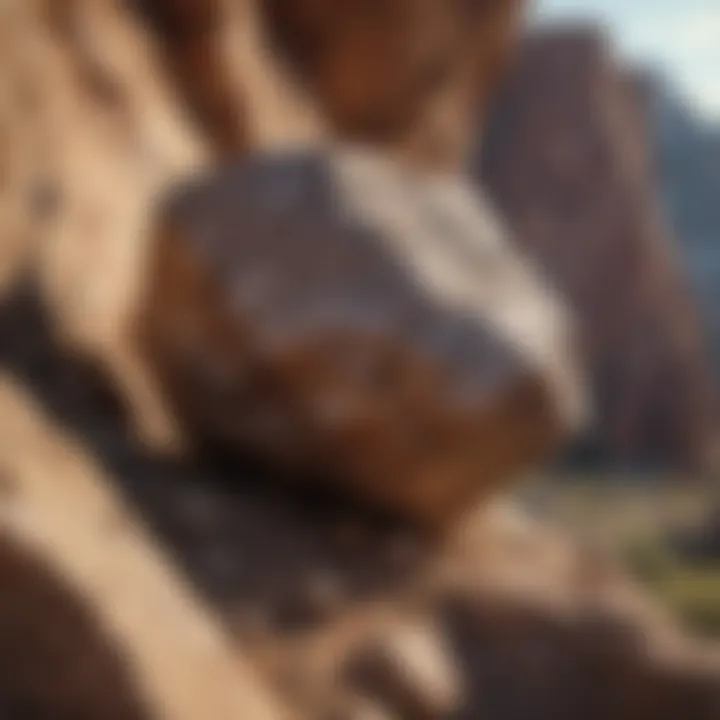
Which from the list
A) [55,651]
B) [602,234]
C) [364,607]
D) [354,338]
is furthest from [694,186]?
[55,651]

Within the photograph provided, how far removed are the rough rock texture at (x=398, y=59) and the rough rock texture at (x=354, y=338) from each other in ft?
5.26

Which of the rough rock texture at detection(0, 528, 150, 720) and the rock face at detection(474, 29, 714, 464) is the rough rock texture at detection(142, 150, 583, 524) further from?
the rock face at detection(474, 29, 714, 464)

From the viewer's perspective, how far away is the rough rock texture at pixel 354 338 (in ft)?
5.57

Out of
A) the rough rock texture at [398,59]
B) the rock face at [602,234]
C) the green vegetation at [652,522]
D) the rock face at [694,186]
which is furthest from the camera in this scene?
the rock face at [694,186]

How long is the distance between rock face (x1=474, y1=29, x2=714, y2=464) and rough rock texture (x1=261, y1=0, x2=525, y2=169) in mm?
4058

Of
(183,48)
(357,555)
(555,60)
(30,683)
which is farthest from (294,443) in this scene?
(555,60)

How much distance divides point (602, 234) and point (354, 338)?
250 inches

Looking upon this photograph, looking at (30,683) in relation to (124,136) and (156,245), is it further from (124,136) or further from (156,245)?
(124,136)

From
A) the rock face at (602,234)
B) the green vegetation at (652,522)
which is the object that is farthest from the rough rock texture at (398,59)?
the rock face at (602,234)

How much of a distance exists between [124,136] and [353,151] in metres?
0.67

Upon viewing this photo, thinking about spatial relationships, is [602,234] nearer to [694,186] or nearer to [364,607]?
[694,186]

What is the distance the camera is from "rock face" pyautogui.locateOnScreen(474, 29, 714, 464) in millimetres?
7797

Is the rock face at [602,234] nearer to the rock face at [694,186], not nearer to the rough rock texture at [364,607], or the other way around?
the rock face at [694,186]

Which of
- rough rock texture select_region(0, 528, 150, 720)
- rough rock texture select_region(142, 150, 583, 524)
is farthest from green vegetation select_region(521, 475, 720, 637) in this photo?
rough rock texture select_region(0, 528, 150, 720)
